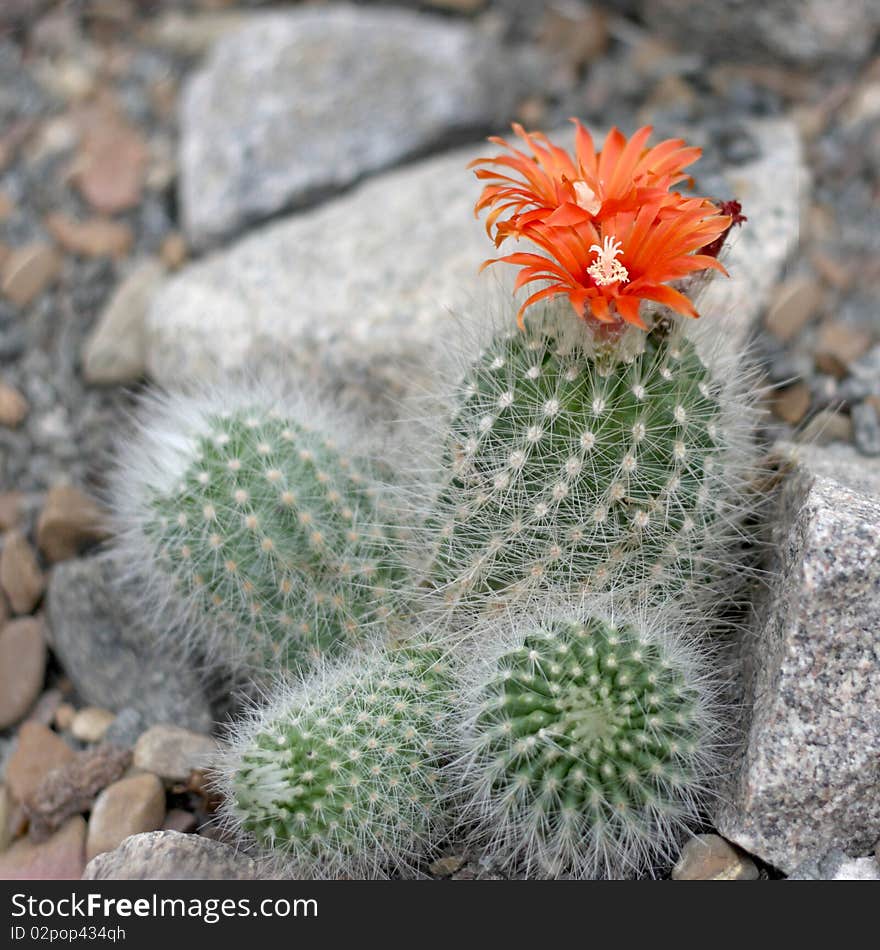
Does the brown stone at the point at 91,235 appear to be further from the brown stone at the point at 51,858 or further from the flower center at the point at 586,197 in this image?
the flower center at the point at 586,197

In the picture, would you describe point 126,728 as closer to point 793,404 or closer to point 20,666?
point 20,666

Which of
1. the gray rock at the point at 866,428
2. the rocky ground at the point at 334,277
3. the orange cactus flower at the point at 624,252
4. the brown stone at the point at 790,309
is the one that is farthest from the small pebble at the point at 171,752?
the brown stone at the point at 790,309

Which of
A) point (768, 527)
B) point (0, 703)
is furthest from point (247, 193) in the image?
point (768, 527)

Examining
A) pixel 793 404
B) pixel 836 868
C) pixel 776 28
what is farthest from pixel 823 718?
pixel 776 28

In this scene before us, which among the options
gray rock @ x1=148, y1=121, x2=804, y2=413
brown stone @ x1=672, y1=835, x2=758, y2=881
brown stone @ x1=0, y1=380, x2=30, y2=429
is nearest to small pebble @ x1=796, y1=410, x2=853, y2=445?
gray rock @ x1=148, y1=121, x2=804, y2=413

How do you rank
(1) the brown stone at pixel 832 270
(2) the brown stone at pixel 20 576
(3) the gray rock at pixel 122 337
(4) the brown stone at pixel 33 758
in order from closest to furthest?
(4) the brown stone at pixel 33 758 < (2) the brown stone at pixel 20 576 < (1) the brown stone at pixel 832 270 < (3) the gray rock at pixel 122 337

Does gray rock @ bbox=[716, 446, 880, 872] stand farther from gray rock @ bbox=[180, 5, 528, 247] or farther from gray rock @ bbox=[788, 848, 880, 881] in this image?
gray rock @ bbox=[180, 5, 528, 247]
